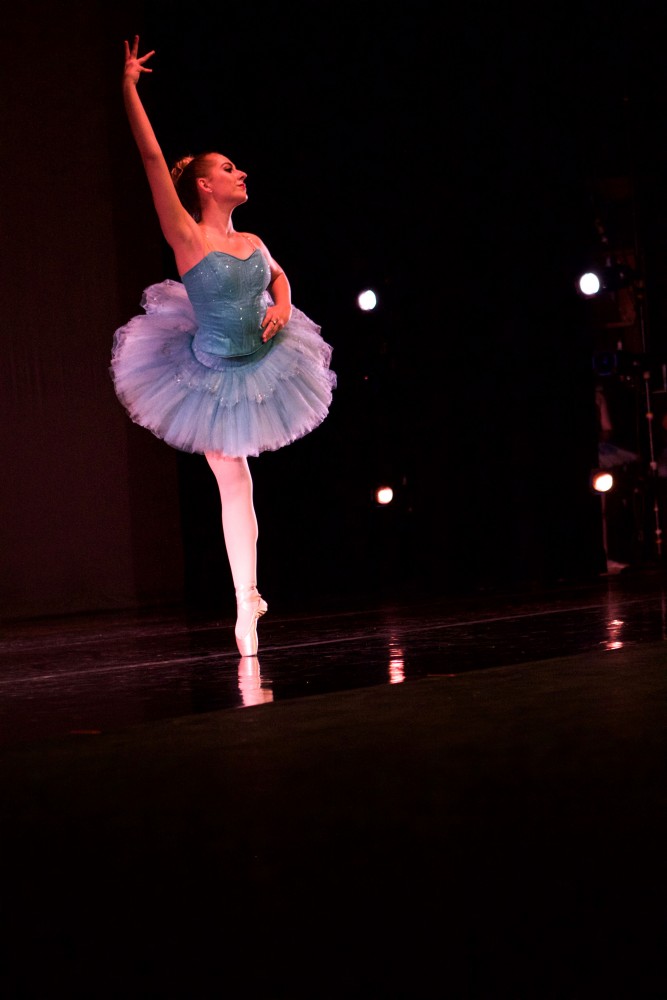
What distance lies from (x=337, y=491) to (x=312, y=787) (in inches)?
188

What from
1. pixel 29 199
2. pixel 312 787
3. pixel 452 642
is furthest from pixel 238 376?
pixel 29 199

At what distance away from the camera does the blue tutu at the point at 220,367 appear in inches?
117

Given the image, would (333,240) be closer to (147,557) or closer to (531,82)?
(531,82)

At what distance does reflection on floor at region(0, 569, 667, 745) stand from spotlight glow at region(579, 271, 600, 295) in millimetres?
2134

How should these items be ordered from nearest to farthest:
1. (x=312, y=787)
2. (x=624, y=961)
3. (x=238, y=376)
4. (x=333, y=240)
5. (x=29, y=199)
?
(x=624, y=961)
(x=312, y=787)
(x=238, y=376)
(x=29, y=199)
(x=333, y=240)

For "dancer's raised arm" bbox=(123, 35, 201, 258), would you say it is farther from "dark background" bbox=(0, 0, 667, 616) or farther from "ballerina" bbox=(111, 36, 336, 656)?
"dark background" bbox=(0, 0, 667, 616)

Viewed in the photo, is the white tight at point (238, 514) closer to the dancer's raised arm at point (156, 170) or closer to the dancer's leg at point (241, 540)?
the dancer's leg at point (241, 540)

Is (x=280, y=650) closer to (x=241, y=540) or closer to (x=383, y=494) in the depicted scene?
(x=241, y=540)

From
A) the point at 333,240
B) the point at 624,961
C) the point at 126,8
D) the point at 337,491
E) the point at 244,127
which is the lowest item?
the point at 624,961

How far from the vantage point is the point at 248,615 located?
2.99 metres

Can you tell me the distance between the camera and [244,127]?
5711 mm

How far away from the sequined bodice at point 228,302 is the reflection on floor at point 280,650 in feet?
2.46

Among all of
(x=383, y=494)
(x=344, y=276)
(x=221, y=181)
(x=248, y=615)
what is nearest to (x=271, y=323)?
(x=221, y=181)

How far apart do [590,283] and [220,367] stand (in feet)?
12.7
